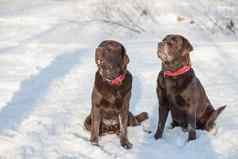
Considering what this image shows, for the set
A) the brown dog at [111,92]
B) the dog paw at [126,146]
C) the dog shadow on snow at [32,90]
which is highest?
the brown dog at [111,92]

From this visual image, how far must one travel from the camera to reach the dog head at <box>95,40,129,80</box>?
5352mm

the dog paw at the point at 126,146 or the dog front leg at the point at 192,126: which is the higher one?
the dog front leg at the point at 192,126

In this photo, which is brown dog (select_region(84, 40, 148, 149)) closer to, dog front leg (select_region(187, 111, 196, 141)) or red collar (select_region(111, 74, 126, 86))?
red collar (select_region(111, 74, 126, 86))

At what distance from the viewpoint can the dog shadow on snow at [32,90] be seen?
6355 mm

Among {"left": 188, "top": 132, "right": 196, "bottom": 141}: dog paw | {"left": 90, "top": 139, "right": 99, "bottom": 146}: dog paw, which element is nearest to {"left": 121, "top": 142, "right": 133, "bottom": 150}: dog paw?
{"left": 90, "top": 139, "right": 99, "bottom": 146}: dog paw

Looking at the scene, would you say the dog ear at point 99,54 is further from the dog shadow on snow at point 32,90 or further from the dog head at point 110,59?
the dog shadow on snow at point 32,90

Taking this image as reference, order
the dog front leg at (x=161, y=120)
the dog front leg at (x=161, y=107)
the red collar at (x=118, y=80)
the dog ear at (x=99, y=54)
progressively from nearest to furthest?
the dog ear at (x=99, y=54) < the red collar at (x=118, y=80) < the dog front leg at (x=161, y=107) < the dog front leg at (x=161, y=120)

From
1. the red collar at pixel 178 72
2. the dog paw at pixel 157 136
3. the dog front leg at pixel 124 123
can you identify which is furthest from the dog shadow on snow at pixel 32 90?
the red collar at pixel 178 72

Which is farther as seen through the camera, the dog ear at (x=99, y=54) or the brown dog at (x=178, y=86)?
the brown dog at (x=178, y=86)

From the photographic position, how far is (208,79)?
8.69 metres

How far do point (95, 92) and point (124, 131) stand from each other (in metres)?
0.61

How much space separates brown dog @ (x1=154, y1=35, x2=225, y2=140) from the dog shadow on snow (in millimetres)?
1784

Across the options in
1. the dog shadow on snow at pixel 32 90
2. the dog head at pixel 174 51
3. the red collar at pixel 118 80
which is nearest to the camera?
the red collar at pixel 118 80

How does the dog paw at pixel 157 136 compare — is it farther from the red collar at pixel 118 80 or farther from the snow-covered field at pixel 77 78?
the red collar at pixel 118 80
